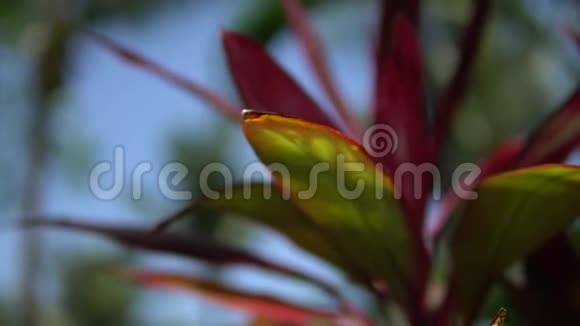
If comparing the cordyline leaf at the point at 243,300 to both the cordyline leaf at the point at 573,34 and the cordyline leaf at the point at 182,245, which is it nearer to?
the cordyline leaf at the point at 182,245

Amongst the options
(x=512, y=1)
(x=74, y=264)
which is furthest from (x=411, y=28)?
(x=74, y=264)

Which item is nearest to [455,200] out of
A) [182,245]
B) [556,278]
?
[556,278]

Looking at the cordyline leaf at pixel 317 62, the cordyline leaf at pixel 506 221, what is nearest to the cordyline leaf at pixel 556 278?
the cordyline leaf at pixel 506 221

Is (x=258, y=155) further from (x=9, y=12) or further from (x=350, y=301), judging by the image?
(x=9, y=12)

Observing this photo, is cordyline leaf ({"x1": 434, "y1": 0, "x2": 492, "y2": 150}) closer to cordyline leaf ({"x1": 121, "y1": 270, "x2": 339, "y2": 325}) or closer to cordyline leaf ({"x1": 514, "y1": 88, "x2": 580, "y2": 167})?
cordyline leaf ({"x1": 514, "y1": 88, "x2": 580, "y2": 167})

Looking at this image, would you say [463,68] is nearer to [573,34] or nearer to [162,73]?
[573,34]

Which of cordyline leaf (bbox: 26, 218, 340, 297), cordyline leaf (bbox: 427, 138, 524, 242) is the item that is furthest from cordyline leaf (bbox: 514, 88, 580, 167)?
cordyline leaf (bbox: 26, 218, 340, 297)
